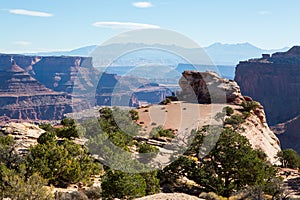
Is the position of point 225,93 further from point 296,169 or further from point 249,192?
point 249,192

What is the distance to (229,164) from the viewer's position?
31.2 metres

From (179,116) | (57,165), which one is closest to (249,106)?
(179,116)

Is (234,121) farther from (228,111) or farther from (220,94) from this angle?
(220,94)

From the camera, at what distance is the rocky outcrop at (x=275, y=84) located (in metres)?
176

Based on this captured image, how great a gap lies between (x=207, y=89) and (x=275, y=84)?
405ft

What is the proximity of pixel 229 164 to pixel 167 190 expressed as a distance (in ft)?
19.7

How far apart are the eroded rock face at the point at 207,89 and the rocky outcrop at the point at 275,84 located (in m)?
104

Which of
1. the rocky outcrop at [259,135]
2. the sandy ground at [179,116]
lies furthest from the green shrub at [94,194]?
the rocky outcrop at [259,135]

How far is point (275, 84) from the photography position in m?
186

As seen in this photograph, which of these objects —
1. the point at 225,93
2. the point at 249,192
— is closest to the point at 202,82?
the point at 225,93

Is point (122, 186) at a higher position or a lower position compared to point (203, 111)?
lower

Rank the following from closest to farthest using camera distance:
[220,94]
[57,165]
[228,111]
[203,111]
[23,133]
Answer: [57,165]
[23,133]
[228,111]
[203,111]
[220,94]

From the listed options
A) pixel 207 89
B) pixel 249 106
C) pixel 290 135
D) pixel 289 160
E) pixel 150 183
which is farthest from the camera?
pixel 290 135

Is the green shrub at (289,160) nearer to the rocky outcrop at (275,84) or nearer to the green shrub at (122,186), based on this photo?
the green shrub at (122,186)
